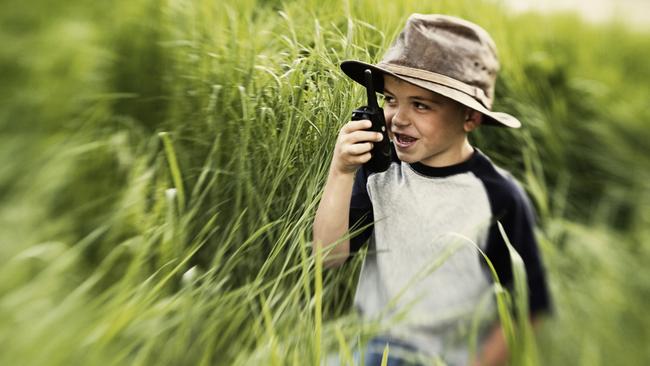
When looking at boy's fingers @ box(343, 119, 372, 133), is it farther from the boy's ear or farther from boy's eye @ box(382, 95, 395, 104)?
the boy's ear

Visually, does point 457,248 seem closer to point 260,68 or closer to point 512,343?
point 512,343

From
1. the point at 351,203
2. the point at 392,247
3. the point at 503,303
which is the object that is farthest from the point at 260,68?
the point at 503,303

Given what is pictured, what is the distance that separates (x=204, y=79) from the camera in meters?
0.96

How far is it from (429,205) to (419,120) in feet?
0.49

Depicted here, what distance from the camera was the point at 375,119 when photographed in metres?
0.99

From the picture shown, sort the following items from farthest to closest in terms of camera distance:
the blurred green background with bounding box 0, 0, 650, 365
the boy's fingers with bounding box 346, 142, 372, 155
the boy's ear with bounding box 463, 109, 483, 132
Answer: the boy's ear with bounding box 463, 109, 483, 132 < the boy's fingers with bounding box 346, 142, 372, 155 < the blurred green background with bounding box 0, 0, 650, 365

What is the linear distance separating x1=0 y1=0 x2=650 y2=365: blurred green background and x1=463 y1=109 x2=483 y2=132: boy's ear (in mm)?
133

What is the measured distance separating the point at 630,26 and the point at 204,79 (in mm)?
1000

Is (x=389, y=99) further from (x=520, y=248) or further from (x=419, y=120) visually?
(x=520, y=248)

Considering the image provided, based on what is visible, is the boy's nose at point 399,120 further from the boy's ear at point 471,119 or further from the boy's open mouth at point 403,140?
the boy's ear at point 471,119

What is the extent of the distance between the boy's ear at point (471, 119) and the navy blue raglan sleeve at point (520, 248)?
0.14 m

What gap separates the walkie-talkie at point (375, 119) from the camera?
0.98 metres

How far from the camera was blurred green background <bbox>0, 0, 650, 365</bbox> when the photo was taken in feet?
2.17


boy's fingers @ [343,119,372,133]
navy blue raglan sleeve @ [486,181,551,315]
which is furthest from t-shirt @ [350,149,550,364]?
boy's fingers @ [343,119,372,133]
